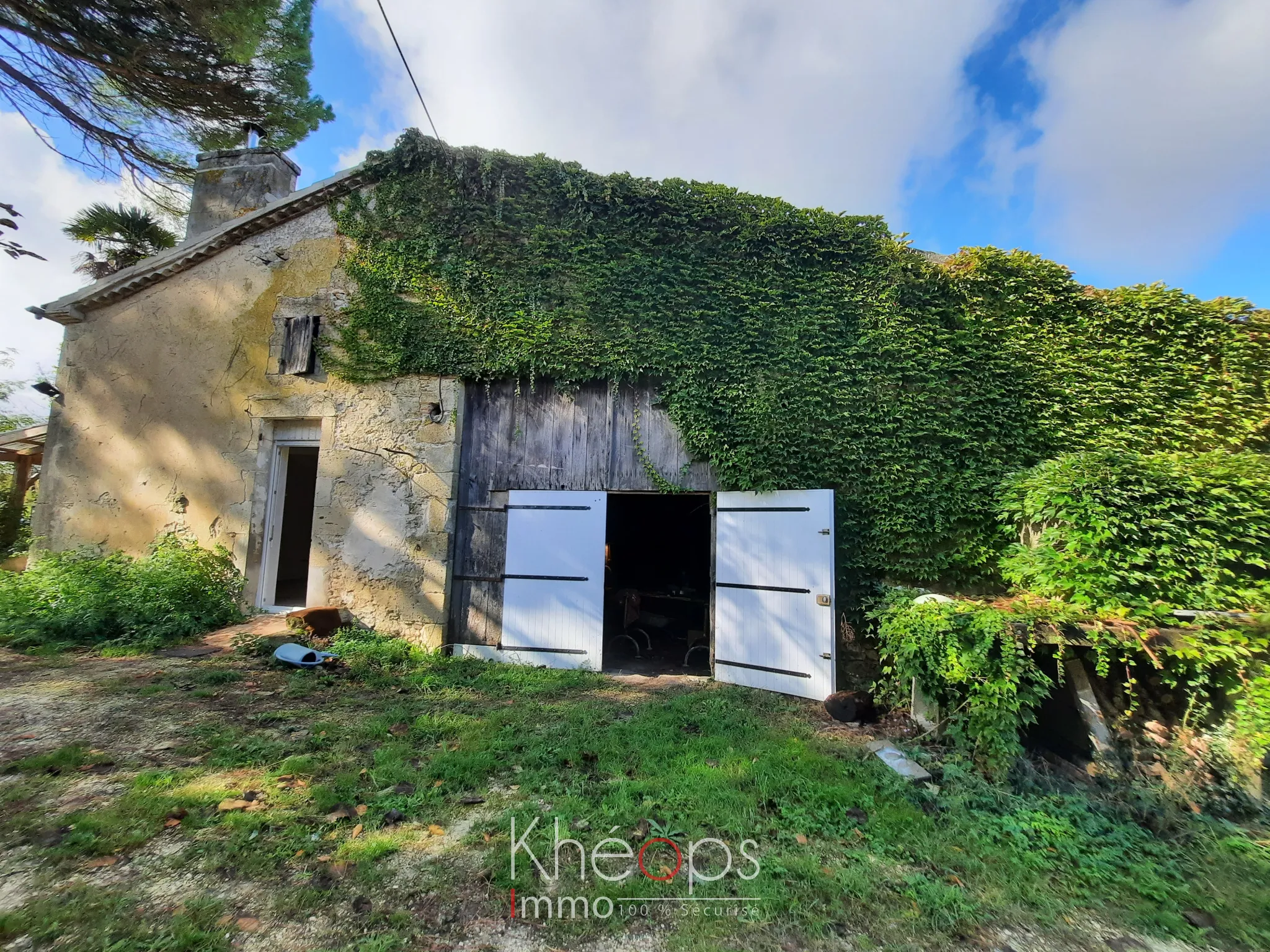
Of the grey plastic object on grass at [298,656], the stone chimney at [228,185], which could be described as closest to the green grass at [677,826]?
the grey plastic object on grass at [298,656]

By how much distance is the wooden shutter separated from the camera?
21.4 feet

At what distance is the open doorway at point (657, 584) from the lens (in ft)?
21.5

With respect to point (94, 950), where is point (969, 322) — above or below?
above

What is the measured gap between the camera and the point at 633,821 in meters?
2.79

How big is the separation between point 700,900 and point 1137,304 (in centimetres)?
697

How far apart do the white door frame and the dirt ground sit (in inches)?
104

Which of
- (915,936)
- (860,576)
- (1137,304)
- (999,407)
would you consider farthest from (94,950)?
(1137,304)

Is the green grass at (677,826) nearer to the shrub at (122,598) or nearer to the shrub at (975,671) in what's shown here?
the shrub at (975,671)

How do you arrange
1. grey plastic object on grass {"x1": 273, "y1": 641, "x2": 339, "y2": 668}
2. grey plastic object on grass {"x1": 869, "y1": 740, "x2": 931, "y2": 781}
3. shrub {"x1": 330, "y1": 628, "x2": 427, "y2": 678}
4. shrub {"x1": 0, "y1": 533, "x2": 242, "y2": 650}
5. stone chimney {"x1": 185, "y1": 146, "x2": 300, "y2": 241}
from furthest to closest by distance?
stone chimney {"x1": 185, "y1": 146, "x2": 300, "y2": 241}, shrub {"x1": 0, "y1": 533, "x2": 242, "y2": 650}, shrub {"x1": 330, "y1": 628, "x2": 427, "y2": 678}, grey plastic object on grass {"x1": 273, "y1": 641, "x2": 339, "y2": 668}, grey plastic object on grass {"x1": 869, "y1": 740, "x2": 931, "y2": 781}

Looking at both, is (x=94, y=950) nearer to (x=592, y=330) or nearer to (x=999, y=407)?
(x=592, y=330)

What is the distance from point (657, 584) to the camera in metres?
8.84

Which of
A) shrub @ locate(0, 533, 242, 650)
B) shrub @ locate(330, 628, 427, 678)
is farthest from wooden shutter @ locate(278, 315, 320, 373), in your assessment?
shrub @ locate(330, 628, 427, 678)

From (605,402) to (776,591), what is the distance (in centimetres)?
276

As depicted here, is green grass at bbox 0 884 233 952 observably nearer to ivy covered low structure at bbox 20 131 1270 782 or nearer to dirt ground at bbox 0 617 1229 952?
dirt ground at bbox 0 617 1229 952
